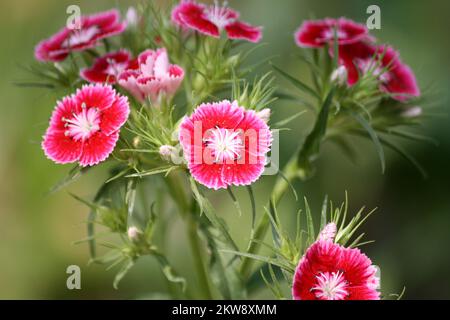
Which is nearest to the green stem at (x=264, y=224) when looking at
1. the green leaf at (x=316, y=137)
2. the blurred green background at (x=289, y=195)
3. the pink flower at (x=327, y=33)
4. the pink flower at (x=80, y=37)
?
the green leaf at (x=316, y=137)

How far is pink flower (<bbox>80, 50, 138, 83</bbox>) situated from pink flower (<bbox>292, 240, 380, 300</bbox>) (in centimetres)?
95

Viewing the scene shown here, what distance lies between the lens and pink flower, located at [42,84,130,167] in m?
2.15

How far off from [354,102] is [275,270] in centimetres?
77

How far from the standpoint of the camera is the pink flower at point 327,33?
2.67 metres

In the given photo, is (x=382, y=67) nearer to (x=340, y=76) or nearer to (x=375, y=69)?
(x=375, y=69)

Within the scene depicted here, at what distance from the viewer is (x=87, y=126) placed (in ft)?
7.29

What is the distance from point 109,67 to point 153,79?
28cm

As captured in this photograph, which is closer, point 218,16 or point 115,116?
point 115,116

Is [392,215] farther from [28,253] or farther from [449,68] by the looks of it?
[28,253]

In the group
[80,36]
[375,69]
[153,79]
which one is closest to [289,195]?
[375,69]

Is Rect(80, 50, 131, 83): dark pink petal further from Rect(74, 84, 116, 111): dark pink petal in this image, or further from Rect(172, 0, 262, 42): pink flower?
Rect(172, 0, 262, 42): pink flower

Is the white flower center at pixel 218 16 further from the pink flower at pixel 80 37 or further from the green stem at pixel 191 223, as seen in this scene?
the green stem at pixel 191 223

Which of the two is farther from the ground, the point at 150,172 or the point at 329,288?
the point at 150,172

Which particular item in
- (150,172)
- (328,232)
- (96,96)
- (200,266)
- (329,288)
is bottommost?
(329,288)
